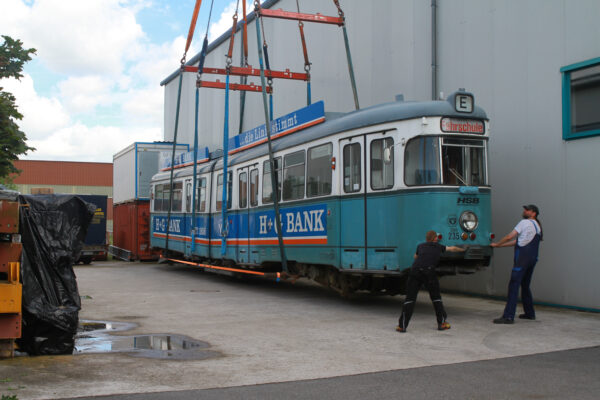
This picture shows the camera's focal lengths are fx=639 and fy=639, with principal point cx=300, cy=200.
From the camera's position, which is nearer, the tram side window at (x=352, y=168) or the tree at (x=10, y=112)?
the tram side window at (x=352, y=168)

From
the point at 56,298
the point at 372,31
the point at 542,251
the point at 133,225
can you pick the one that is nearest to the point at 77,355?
the point at 56,298

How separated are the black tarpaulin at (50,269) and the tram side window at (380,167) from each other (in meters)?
4.86

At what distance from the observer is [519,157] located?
1310 centimetres

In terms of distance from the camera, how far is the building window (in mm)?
11625

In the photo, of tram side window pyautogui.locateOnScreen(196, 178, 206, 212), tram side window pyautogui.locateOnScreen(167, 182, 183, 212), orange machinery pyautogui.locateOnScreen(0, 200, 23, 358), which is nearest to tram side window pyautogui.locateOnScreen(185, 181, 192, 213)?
tram side window pyautogui.locateOnScreen(167, 182, 183, 212)

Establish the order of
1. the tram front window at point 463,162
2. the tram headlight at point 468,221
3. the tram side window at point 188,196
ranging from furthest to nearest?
the tram side window at point 188,196, the tram front window at point 463,162, the tram headlight at point 468,221

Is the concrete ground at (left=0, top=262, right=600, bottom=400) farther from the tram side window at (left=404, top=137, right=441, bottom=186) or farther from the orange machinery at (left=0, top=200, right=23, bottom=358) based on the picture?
the tram side window at (left=404, top=137, right=441, bottom=186)

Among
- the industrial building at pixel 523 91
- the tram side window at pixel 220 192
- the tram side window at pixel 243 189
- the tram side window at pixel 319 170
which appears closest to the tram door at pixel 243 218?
the tram side window at pixel 243 189

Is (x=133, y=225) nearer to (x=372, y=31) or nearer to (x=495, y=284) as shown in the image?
(x=372, y=31)

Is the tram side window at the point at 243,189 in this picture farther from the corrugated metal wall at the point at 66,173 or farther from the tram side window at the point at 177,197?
the corrugated metal wall at the point at 66,173

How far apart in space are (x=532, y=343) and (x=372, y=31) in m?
11.4

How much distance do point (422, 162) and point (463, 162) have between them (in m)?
0.76

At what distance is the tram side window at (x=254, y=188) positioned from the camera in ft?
50.0

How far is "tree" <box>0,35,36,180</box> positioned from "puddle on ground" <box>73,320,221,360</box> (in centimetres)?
685
